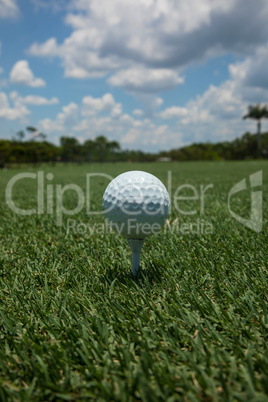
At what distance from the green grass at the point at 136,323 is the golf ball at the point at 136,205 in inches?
15.2

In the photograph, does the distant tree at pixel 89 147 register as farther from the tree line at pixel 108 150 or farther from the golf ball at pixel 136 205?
the golf ball at pixel 136 205

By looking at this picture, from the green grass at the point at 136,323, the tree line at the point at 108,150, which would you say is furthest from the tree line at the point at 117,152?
the green grass at the point at 136,323

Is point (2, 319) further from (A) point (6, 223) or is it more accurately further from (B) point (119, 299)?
(A) point (6, 223)

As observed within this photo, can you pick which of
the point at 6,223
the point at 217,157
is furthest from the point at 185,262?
the point at 217,157

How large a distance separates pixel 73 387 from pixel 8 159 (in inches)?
2301

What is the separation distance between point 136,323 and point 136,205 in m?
0.79

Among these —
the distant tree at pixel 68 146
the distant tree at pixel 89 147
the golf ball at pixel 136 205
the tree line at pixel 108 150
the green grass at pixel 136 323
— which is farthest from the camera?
the distant tree at pixel 89 147

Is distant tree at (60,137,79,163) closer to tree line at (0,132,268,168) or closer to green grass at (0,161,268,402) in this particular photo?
tree line at (0,132,268,168)

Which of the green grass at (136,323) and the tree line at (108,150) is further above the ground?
the tree line at (108,150)

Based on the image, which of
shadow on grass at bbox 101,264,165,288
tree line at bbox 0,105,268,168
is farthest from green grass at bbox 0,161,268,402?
tree line at bbox 0,105,268,168

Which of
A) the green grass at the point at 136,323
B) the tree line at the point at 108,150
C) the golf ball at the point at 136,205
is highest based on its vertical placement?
the tree line at the point at 108,150

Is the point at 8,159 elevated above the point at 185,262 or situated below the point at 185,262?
above

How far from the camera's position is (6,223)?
173 inches

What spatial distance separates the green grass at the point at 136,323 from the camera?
118 cm
